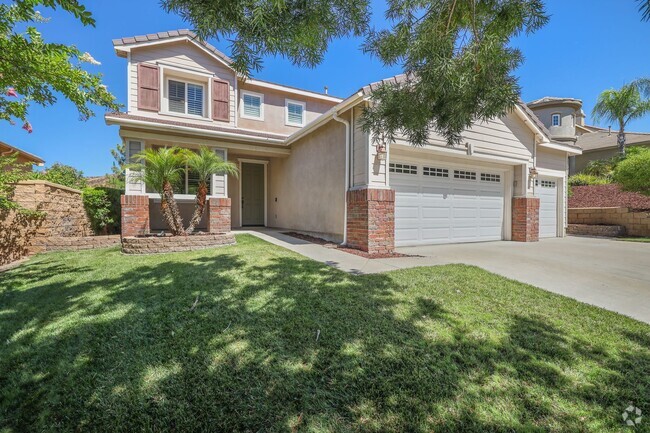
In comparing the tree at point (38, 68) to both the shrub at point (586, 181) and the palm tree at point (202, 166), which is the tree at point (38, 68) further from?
the shrub at point (586, 181)

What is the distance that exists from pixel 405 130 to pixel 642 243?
11.2 metres

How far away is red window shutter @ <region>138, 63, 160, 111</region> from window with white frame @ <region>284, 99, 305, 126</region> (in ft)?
17.1

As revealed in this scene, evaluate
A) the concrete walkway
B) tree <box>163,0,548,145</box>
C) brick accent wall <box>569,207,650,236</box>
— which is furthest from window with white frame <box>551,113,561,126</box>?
tree <box>163,0,548,145</box>

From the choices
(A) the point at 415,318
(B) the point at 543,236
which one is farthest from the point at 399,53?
(B) the point at 543,236

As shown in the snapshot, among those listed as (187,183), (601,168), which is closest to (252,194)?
(187,183)

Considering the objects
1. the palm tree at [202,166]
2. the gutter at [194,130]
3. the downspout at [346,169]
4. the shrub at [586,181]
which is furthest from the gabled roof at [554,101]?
the palm tree at [202,166]

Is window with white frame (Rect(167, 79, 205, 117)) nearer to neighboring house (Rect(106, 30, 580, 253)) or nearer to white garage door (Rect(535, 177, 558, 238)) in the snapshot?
neighboring house (Rect(106, 30, 580, 253))

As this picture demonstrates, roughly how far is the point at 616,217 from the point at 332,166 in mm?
12858

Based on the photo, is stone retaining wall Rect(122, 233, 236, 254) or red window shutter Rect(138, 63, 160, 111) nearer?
stone retaining wall Rect(122, 233, 236, 254)

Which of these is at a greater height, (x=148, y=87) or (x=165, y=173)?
(x=148, y=87)

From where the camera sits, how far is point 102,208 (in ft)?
30.6

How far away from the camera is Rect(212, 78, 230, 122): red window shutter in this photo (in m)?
11.0

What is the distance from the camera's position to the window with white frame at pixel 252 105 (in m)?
12.4

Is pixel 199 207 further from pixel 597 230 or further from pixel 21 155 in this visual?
pixel 21 155
